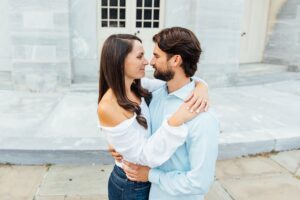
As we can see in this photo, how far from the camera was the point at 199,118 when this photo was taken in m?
1.66

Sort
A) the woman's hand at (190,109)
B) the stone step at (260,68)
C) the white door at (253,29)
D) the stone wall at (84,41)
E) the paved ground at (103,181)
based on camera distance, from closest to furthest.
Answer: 1. the woman's hand at (190,109)
2. the paved ground at (103,181)
3. the stone wall at (84,41)
4. the stone step at (260,68)
5. the white door at (253,29)

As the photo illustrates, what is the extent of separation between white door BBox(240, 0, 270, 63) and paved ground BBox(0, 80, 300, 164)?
2.38 metres

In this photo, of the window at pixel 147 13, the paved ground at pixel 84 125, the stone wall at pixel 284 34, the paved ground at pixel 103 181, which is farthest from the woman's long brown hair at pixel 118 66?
the stone wall at pixel 284 34

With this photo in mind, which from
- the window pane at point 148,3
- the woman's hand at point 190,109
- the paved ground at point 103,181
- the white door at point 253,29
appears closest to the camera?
the woman's hand at point 190,109

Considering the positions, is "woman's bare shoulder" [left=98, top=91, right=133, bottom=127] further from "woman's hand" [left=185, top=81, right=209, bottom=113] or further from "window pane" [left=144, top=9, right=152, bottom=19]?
"window pane" [left=144, top=9, right=152, bottom=19]

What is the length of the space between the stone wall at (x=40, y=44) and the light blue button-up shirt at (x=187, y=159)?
5252mm

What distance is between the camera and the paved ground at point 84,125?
160 inches

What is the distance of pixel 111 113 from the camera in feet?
5.63

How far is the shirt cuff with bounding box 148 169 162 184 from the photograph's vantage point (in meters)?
1.81

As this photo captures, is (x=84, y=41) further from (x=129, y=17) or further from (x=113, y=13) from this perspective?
(x=129, y=17)

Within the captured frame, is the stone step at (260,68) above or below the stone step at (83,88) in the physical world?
above

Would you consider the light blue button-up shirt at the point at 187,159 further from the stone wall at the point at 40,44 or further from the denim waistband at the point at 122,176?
the stone wall at the point at 40,44

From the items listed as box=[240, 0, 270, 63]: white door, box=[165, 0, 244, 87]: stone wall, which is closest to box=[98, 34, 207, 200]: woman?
box=[165, 0, 244, 87]: stone wall

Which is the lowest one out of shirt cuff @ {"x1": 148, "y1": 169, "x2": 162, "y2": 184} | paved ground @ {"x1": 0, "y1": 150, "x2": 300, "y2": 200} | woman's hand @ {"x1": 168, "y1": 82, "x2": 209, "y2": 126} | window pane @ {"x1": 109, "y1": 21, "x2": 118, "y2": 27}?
paved ground @ {"x1": 0, "y1": 150, "x2": 300, "y2": 200}
